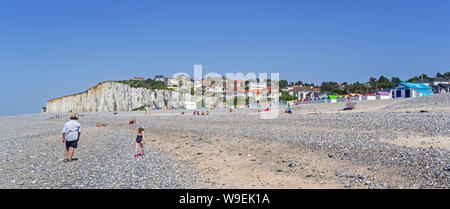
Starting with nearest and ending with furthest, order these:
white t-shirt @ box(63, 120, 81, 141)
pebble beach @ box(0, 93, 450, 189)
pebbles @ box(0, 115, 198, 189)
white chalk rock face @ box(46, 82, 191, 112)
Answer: pebble beach @ box(0, 93, 450, 189), pebbles @ box(0, 115, 198, 189), white t-shirt @ box(63, 120, 81, 141), white chalk rock face @ box(46, 82, 191, 112)

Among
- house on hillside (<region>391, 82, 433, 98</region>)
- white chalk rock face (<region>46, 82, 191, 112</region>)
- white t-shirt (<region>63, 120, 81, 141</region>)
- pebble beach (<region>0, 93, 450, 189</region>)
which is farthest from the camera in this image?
white chalk rock face (<region>46, 82, 191, 112</region>)

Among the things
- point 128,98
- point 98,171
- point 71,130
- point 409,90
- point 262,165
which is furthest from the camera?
point 128,98

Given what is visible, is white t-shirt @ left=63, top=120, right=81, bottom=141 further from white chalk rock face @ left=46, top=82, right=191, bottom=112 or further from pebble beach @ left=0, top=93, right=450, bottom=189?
white chalk rock face @ left=46, top=82, right=191, bottom=112

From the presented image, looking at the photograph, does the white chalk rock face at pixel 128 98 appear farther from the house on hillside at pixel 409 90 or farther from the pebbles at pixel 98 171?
the pebbles at pixel 98 171

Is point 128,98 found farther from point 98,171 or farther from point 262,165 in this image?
point 262,165

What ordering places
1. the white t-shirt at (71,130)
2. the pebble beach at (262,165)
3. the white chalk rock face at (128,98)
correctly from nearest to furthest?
the pebble beach at (262,165)
the white t-shirt at (71,130)
the white chalk rock face at (128,98)

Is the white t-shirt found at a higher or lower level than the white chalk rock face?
lower

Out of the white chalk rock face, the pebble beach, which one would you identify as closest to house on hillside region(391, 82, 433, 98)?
the pebble beach

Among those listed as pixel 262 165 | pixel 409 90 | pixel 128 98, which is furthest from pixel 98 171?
pixel 128 98

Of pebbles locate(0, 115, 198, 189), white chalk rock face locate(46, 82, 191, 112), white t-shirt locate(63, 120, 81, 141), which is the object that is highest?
white chalk rock face locate(46, 82, 191, 112)

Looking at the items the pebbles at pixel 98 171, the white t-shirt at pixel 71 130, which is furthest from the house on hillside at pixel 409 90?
the white t-shirt at pixel 71 130
